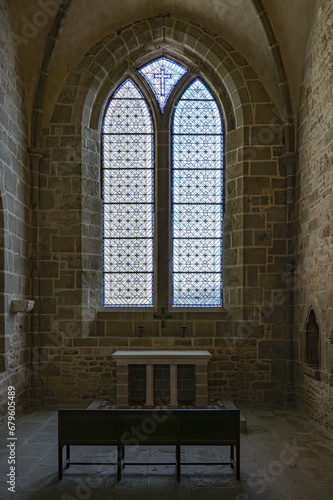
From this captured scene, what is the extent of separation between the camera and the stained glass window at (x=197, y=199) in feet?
28.4

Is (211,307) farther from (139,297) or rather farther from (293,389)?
(293,389)

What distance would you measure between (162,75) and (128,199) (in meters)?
2.33

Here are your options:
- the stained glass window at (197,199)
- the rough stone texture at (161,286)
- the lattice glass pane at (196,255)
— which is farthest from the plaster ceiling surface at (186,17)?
the lattice glass pane at (196,255)

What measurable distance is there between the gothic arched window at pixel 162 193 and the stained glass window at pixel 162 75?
2cm

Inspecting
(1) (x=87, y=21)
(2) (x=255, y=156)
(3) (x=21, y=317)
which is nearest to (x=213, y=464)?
(3) (x=21, y=317)

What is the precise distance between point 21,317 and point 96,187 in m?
2.52

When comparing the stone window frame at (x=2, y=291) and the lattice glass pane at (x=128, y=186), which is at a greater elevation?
the lattice glass pane at (x=128, y=186)

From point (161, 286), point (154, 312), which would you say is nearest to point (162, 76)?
point (161, 286)

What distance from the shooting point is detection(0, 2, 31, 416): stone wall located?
6785mm

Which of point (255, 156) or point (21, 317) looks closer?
point (21, 317)

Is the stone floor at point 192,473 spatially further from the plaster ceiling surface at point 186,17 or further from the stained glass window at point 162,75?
the stained glass window at point 162,75

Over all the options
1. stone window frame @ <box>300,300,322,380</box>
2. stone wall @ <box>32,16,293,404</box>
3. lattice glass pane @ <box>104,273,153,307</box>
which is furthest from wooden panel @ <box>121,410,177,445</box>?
lattice glass pane @ <box>104,273,153,307</box>

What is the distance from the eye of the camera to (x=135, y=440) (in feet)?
15.2

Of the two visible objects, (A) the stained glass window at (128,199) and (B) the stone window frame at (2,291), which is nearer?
(B) the stone window frame at (2,291)
